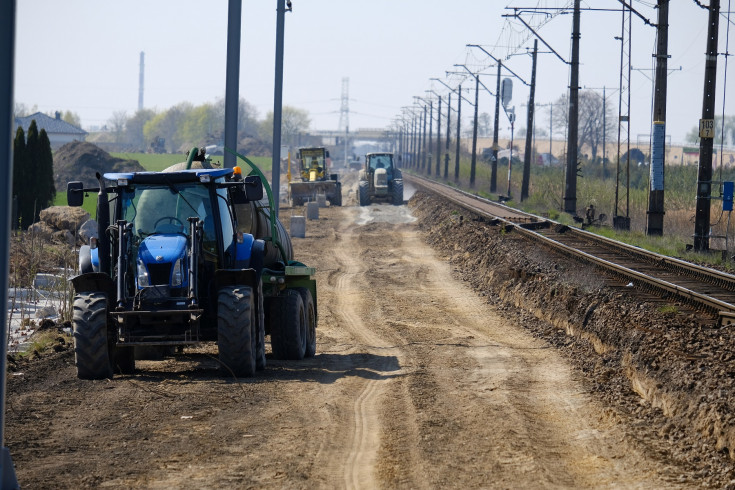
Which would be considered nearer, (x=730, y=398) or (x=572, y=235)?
(x=730, y=398)

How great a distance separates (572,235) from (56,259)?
13.8 metres

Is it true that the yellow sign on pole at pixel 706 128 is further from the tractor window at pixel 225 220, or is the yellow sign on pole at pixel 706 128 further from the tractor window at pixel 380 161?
the tractor window at pixel 380 161

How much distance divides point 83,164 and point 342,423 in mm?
64197

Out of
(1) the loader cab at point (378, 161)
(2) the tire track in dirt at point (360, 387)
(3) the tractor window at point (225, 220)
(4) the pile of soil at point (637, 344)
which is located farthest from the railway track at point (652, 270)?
(1) the loader cab at point (378, 161)

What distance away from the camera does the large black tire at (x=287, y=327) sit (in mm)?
13359

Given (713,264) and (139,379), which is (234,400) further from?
(713,264)

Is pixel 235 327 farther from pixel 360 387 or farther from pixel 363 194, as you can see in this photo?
pixel 363 194

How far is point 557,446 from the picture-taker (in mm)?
8922

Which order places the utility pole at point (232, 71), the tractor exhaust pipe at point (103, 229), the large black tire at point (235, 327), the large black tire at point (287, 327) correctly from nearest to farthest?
the large black tire at point (235, 327) < the tractor exhaust pipe at point (103, 229) < the large black tire at point (287, 327) < the utility pole at point (232, 71)

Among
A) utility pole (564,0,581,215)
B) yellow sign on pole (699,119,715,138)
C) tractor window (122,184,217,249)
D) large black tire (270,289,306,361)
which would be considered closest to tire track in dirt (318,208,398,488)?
large black tire (270,289,306,361)

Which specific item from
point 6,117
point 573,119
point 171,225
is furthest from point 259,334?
point 573,119

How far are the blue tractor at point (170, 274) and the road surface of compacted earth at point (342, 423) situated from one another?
1.47ft

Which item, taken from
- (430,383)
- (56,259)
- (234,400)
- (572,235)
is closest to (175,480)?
(234,400)

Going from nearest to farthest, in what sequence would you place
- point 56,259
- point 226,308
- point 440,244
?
point 226,308 → point 56,259 → point 440,244
